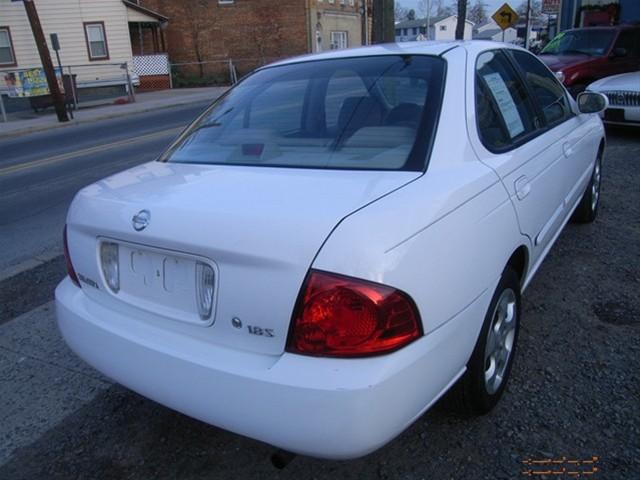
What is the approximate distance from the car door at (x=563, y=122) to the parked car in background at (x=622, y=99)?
16.1 ft

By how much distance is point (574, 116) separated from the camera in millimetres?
4129

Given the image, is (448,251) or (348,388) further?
(448,251)

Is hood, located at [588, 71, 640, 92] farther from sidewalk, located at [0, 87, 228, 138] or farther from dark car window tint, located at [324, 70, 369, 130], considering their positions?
sidewalk, located at [0, 87, 228, 138]

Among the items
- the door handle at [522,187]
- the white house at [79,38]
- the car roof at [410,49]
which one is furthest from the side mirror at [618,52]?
the white house at [79,38]

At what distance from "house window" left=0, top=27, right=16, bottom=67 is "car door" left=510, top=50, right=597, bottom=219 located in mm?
28131

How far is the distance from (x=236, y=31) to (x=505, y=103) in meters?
32.3

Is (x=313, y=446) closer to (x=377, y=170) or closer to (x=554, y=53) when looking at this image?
(x=377, y=170)

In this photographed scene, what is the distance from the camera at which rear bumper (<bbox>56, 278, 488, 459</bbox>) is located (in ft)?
5.91

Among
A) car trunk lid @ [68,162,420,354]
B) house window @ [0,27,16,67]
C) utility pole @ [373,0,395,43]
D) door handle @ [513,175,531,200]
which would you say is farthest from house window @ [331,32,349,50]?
car trunk lid @ [68,162,420,354]

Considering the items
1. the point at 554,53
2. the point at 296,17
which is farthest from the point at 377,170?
the point at 296,17

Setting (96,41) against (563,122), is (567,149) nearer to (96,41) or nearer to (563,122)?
(563,122)

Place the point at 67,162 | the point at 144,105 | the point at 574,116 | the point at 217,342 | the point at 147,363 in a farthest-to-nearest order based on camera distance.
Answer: the point at 144,105 → the point at 67,162 → the point at 574,116 → the point at 147,363 → the point at 217,342

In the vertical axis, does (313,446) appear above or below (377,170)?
below

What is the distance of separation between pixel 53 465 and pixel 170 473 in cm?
55
